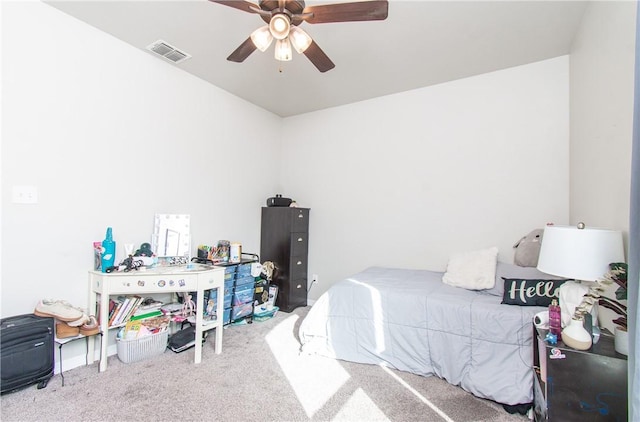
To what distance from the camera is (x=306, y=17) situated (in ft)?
5.52

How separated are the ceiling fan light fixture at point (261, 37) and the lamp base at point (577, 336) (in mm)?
2125

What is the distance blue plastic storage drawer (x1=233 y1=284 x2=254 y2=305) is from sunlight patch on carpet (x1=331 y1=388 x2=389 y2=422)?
154 centimetres

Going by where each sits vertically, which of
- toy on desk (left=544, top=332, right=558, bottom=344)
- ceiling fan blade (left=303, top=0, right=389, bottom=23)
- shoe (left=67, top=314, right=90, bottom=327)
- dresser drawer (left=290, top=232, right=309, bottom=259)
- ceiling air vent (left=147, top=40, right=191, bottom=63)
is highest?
ceiling air vent (left=147, top=40, right=191, bottom=63)

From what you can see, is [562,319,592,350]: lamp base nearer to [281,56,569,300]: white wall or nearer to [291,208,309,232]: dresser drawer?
[281,56,569,300]: white wall

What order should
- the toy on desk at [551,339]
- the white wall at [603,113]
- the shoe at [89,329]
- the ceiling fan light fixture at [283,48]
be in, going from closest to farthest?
the toy on desk at [551,339], the white wall at [603,113], the ceiling fan light fixture at [283,48], the shoe at [89,329]

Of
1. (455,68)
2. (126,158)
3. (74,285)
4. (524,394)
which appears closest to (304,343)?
(524,394)

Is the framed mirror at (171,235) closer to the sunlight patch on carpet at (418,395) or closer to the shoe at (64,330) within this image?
the shoe at (64,330)

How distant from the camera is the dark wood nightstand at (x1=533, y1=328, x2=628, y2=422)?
121 centimetres

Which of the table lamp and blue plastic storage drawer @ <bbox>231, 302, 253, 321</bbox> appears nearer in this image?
the table lamp

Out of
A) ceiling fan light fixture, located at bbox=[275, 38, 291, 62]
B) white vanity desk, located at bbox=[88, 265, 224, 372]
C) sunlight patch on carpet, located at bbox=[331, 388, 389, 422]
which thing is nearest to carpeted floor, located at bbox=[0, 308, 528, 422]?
sunlight patch on carpet, located at bbox=[331, 388, 389, 422]

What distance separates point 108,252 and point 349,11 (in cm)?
233

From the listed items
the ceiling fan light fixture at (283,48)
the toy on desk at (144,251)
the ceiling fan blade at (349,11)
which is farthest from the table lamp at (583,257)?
the toy on desk at (144,251)

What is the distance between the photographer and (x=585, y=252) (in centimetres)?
133

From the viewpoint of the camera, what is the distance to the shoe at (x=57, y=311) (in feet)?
6.38
